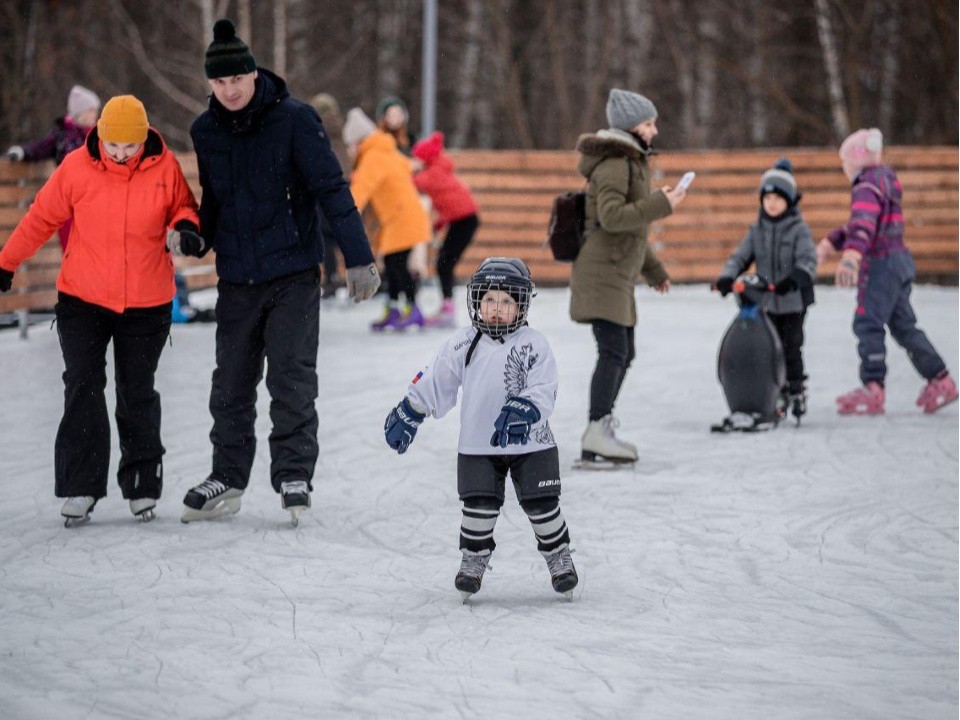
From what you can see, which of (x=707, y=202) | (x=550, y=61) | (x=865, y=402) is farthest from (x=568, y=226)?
(x=550, y=61)

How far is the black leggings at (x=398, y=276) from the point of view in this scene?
39.0ft

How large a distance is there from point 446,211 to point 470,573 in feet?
25.4

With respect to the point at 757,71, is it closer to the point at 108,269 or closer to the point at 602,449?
the point at 602,449

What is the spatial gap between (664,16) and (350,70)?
249 inches

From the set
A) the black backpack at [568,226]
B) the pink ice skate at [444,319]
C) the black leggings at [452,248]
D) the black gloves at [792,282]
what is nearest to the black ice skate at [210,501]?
the black backpack at [568,226]

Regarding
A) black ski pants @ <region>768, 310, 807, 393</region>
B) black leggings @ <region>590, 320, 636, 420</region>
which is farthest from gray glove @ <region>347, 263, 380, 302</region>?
black ski pants @ <region>768, 310, 807, 393</region>

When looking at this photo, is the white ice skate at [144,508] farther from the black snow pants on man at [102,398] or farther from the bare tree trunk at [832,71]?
the bare tree trunk at [832,71]

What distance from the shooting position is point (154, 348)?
18.9ft

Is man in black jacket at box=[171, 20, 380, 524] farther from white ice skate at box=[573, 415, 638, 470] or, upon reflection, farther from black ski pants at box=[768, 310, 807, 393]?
black ski pants at box=[768, 310, 807, 393]

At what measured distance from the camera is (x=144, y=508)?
5840 millimetres

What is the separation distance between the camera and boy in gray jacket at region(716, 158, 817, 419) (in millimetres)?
8039

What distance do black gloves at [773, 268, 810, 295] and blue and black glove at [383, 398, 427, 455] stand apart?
381 cm

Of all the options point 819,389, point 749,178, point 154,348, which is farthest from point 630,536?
point 749,178

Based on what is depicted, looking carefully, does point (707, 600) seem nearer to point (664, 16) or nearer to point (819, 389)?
point (819, 389)
